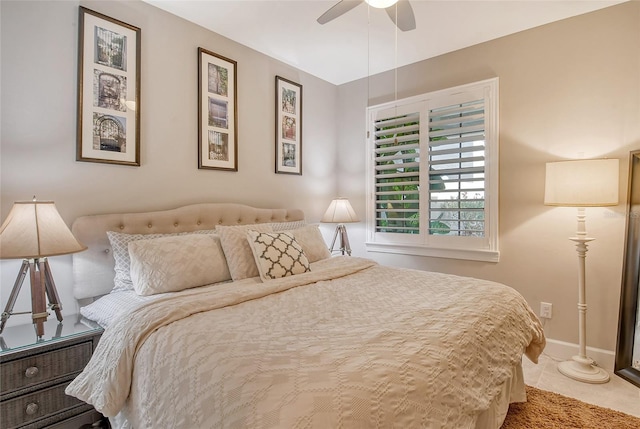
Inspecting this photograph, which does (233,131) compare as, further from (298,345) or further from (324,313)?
(298,345)

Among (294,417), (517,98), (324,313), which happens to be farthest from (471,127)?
(294,417)

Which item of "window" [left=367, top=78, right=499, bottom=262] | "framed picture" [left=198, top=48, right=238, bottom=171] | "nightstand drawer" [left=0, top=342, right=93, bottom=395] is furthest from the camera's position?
"window" [left=367, top=78, right=499, bottom=262]

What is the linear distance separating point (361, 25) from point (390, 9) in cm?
70

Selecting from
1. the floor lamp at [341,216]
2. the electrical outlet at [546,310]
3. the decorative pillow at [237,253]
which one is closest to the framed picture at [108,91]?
the decorative pillow at [237,253]

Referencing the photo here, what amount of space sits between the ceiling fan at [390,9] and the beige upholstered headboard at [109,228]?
63.4 inches

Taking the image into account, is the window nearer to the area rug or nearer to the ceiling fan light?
the area rug

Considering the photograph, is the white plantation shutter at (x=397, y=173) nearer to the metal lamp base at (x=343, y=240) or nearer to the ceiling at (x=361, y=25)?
the metal lamp base at (x=343, y=240)

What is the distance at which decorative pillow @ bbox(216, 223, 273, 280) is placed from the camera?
2203 mm

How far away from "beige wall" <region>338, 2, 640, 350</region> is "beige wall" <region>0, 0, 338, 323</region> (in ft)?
5.91

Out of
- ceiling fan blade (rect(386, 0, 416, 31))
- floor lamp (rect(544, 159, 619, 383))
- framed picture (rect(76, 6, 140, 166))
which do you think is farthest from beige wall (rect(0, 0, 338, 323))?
floor lamp (rect(544, 159, 619, 383))

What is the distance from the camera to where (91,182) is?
7.11 feet

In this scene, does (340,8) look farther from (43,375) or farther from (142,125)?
(43,375)

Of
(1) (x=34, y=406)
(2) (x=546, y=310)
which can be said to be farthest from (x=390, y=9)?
(1) (x=34, y=406)

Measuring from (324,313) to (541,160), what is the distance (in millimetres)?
2396
